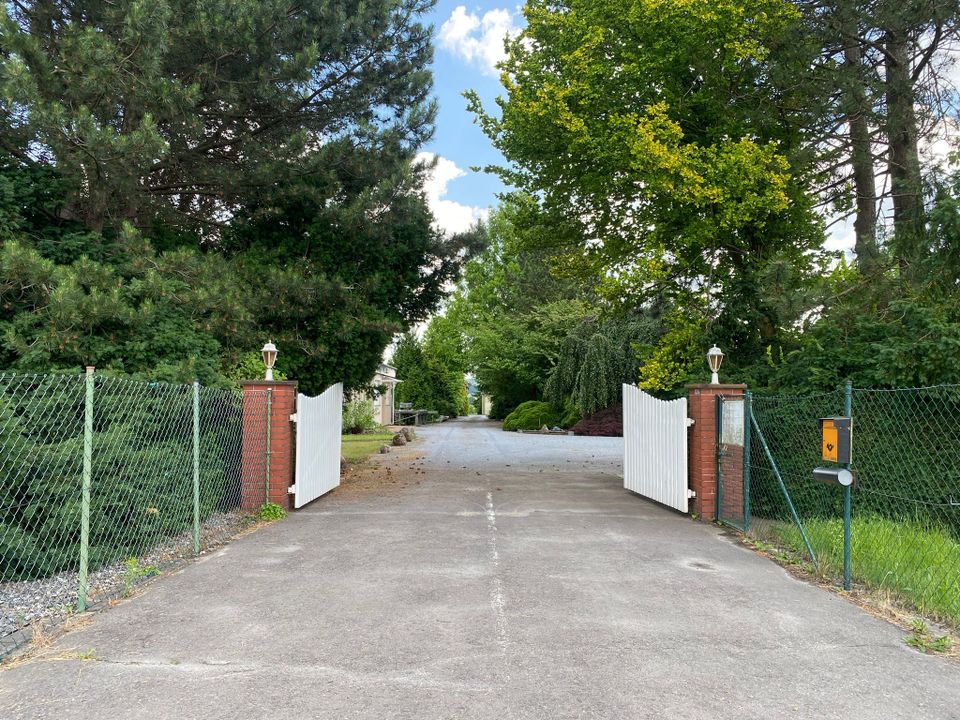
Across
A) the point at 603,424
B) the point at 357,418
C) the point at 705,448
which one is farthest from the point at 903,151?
the point at 357,418

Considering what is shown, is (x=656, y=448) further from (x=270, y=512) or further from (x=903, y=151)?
(x=903, y=151)

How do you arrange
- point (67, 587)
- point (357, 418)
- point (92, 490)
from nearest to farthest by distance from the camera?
point (67, 587) < point (92, 490) < point (357, 418)

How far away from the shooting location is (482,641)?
403 centimetres

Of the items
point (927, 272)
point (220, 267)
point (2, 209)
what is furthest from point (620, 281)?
point (2, 209)

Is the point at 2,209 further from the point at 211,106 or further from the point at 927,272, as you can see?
the point at 927,272

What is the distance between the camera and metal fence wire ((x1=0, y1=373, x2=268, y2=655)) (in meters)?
4.99

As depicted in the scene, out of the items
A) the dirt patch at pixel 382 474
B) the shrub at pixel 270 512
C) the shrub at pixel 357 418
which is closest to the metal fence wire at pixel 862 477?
the dirt patch at pixel 382 474

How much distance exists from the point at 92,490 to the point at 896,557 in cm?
770

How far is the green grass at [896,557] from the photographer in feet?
16.9

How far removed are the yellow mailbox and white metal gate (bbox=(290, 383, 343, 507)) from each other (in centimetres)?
655

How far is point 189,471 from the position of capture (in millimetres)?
6992

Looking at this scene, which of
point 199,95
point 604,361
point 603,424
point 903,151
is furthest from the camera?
point 603,424

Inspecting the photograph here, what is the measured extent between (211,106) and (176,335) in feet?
13.6

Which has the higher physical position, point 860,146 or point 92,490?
point 860,146
